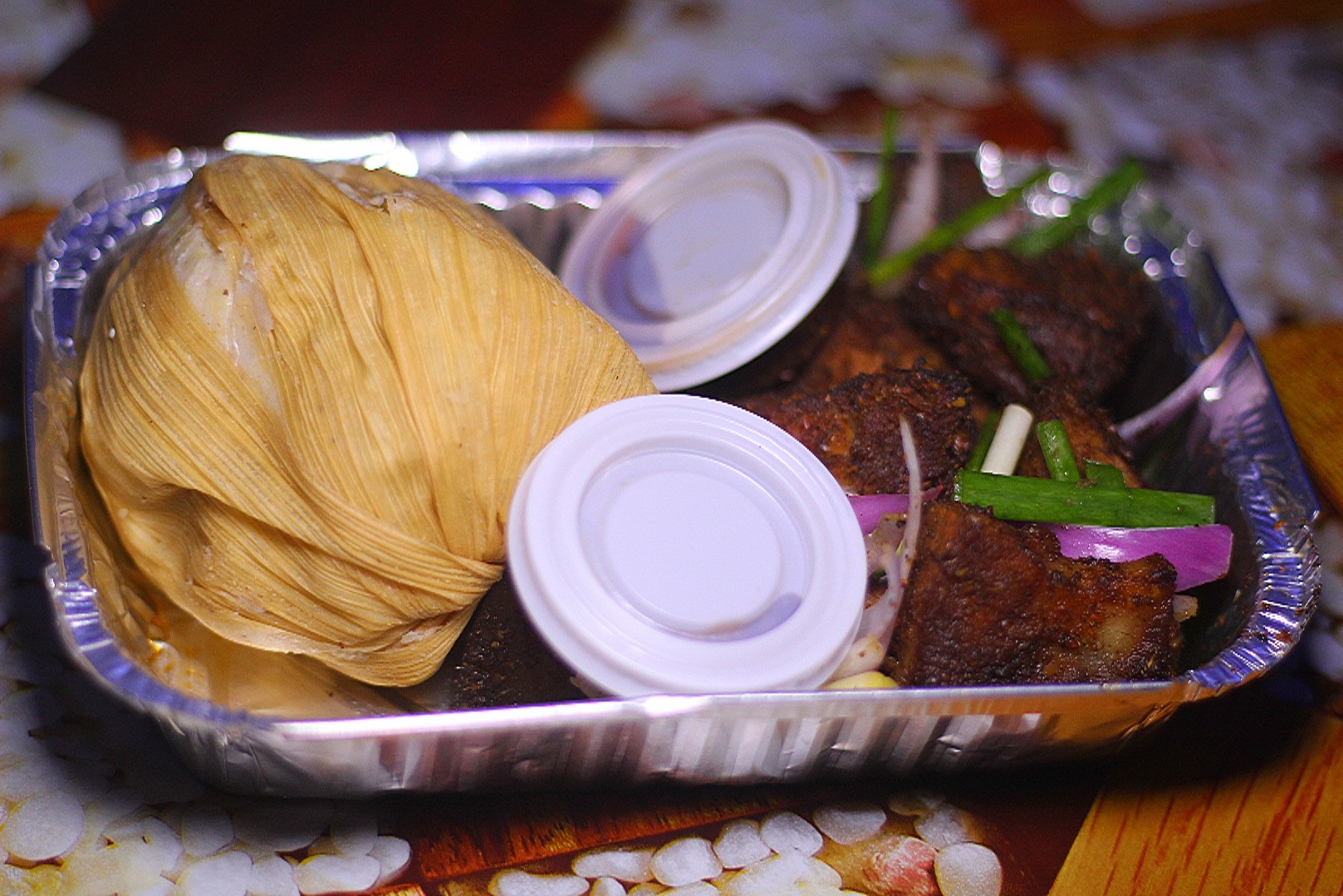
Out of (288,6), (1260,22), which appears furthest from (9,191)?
(1260,22)

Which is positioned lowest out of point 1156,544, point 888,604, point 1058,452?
point 888,604

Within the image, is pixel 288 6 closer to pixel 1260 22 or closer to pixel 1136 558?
pixel 1136 558

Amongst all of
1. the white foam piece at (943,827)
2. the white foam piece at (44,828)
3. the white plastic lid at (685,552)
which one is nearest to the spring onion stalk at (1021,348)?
the white plastic lid at (685,552)

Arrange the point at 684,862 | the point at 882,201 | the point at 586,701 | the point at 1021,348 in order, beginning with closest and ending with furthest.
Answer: the point at 586,701 → the point at 684,862 → the point at 1021,348 → the point at 882,201

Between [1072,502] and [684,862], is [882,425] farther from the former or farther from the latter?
[684,862]

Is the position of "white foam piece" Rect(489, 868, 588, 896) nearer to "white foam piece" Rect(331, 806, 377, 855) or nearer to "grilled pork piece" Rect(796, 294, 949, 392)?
"white foam piece" Rect(331, 806, 377, 855)

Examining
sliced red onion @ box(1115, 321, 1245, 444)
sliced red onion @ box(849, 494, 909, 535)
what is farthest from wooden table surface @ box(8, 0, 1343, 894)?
sliced red onion @ box(1115, 321, 1245, 444)

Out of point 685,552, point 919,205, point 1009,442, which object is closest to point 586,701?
point 685,552

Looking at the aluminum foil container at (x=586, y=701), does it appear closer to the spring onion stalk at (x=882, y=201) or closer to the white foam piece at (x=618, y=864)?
the white foam piece at (x=618, y=864)
